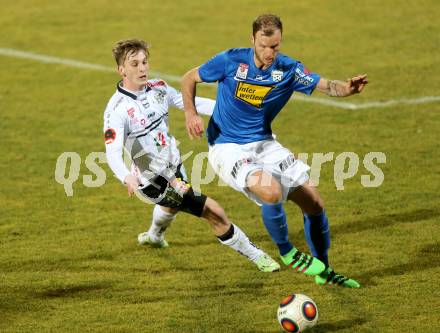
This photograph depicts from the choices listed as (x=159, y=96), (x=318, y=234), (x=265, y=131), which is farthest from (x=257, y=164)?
Result: (x=159, y=96)

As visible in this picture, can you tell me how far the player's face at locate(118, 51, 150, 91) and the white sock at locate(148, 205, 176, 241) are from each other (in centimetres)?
134

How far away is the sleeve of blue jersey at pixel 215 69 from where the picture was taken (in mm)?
8312

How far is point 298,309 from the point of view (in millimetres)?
7145

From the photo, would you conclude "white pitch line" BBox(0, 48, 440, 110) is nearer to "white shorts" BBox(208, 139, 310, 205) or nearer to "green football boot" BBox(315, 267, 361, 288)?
"white shorts" BBox(208, 139, 310, 205)

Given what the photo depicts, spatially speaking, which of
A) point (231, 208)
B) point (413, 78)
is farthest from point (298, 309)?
point (413, 78)

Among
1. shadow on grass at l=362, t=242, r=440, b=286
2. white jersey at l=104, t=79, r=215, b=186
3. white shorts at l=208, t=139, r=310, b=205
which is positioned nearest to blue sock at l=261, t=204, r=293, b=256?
white shorts at l=208, t=139, r=310, b=205

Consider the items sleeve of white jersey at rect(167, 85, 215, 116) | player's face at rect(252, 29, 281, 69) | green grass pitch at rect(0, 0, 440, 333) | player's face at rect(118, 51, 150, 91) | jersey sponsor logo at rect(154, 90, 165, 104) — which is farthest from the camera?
sleeve of white jersey at rect(167, 85, 215, 116)

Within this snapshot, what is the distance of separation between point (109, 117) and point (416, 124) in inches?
232

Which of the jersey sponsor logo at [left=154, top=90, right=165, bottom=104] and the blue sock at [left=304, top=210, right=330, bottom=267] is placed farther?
the jersey sponsor logo at [left=154, top=90, right=165, bottom=104]

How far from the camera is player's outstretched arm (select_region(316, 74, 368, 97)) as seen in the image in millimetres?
7852

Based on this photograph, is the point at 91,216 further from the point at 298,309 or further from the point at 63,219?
the point at 298,309

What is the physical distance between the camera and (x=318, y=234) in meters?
8.19

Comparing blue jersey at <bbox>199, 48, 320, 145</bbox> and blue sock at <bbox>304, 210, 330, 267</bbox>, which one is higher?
blue jersey at <bbox>199, 48, 320, 145</bbox>

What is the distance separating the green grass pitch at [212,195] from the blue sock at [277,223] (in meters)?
0.38
